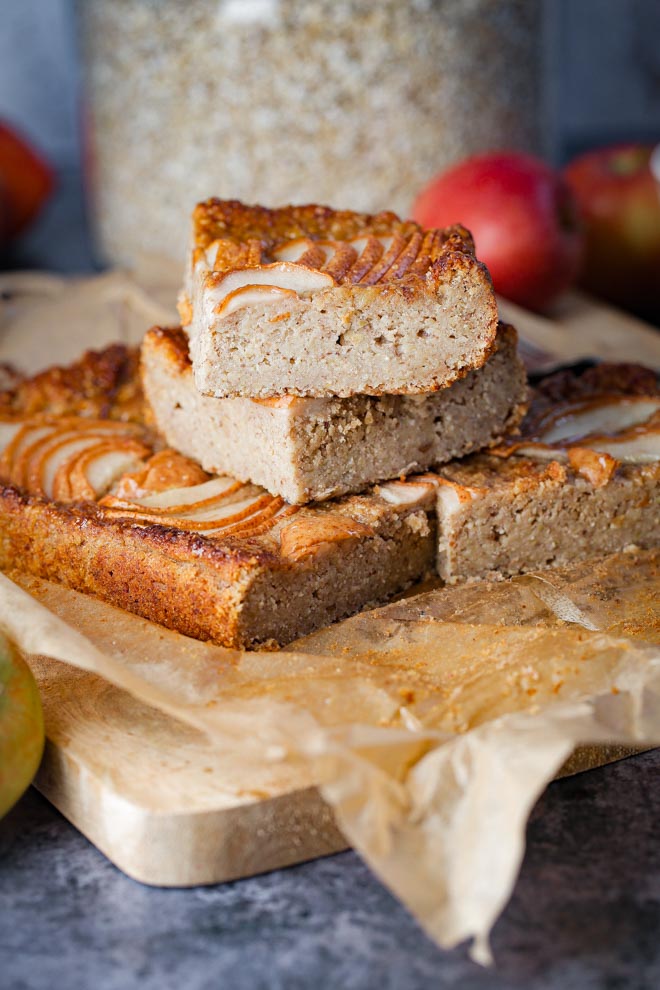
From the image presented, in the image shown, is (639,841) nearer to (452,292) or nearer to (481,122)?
(452,292)

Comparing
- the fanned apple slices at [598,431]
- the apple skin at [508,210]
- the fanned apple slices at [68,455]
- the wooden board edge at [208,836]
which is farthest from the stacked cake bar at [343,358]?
the apple skin at [508,210]

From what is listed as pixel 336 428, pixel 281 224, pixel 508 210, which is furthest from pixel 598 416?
pixel 508 210

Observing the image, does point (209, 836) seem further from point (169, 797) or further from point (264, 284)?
point (264, 284)

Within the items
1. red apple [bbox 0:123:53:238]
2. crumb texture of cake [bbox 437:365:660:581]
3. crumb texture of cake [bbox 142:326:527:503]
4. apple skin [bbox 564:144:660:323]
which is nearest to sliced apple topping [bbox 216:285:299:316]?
crumb texture of cake [bbox 142:326:527:503]

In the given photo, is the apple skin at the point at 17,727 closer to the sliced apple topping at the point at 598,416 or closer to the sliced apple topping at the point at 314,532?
the sliced apple topping at the point at 314,532

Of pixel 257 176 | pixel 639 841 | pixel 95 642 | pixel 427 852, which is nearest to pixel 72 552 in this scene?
pixel 95 642

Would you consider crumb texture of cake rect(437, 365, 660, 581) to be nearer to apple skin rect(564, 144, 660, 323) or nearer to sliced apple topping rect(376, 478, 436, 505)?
sliced apple topping rect(376, 478, 436, 505)
